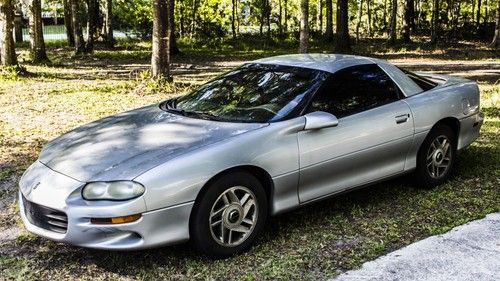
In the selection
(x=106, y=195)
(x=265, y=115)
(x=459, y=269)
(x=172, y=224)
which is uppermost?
(x=265, y=115)

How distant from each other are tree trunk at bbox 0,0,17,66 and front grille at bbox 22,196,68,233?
41.9 feet

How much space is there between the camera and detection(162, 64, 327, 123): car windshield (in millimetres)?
4555

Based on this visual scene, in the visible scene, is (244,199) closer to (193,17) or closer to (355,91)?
(355,91)

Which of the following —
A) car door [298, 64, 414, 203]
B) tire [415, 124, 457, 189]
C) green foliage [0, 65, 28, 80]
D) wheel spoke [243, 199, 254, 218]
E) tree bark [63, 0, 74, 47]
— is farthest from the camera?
tree bark [63, 0, 74, 47]

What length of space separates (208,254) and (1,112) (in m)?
7.74

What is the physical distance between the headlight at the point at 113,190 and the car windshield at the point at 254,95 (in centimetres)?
112

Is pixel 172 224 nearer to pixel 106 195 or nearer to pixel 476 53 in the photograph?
pixel 106 195

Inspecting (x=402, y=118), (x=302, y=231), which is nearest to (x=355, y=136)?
(x=402, y=118)

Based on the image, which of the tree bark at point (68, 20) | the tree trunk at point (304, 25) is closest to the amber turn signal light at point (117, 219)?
the tree trunk at point (304, 25)

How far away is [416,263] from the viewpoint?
3971 millimetres

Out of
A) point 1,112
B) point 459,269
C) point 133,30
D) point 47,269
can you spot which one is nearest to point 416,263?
point 459,269

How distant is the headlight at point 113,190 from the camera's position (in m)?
3.66

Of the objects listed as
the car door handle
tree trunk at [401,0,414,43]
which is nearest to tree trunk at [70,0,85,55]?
tree trunk at [401,0,414,43]

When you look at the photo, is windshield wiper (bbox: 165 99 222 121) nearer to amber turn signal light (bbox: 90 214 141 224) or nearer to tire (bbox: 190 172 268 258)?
tire (bbox: 190 172 268 258)
